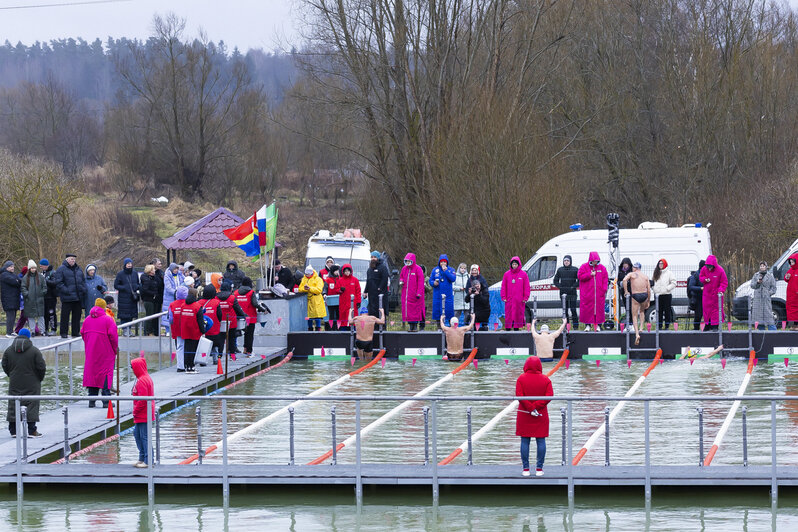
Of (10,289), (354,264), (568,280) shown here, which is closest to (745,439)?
(568,280)

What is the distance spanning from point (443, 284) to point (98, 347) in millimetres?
10525

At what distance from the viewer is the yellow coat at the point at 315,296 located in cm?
2767

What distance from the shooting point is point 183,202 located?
2751 inches

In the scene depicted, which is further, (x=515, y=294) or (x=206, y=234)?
(x=206, y=234)

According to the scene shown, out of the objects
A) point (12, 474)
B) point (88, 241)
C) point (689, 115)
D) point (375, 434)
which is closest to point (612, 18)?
point (689, 115)

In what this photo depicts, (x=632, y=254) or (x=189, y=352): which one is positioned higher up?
(x=632, y=254)

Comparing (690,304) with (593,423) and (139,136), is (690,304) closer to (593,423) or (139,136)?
(593,423)

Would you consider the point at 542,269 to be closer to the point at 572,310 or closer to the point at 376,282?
the point at 572,310

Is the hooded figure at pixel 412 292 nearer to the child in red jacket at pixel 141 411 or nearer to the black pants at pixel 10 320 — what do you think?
the black pants at pixel 10 320

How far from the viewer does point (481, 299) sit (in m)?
27.1

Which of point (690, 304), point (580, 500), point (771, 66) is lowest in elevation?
point (580, 500)

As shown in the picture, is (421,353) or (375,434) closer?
(375,434)

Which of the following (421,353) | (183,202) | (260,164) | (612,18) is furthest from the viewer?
(260,164)

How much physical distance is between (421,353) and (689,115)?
2424 cm
